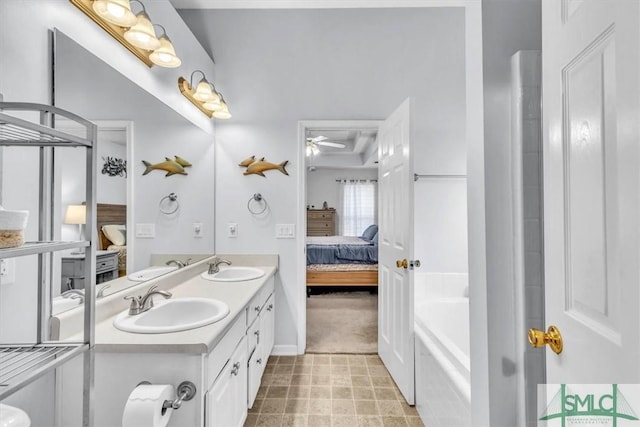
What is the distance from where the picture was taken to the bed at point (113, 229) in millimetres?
1431

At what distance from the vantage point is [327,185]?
25.0ft

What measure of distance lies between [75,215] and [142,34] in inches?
36.7

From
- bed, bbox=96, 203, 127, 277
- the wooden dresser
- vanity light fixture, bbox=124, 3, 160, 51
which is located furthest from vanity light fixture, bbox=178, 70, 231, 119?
the wooden dresser

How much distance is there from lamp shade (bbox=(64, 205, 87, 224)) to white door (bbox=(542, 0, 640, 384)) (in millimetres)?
1542

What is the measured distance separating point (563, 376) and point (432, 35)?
2.73 m

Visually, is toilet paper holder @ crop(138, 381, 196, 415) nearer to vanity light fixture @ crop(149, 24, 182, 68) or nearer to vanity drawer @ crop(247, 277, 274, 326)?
vanity drawer @ crop(247, 277, 274, 326)

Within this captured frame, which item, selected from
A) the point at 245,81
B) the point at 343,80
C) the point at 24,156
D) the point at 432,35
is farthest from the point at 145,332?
the point at 432,35

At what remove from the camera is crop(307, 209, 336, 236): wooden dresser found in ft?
24.4

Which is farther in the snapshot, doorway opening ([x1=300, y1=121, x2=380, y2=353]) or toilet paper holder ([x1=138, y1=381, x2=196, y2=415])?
doorway opening ([x1=300, y1=121, x2=380, y2=353])

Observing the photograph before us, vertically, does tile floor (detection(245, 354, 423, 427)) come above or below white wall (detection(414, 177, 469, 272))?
below

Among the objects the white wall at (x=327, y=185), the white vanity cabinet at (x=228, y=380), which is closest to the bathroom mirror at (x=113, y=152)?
the white vanity cabinet at (x=228, y=380)

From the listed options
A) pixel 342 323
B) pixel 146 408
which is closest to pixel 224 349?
pixel 146 408

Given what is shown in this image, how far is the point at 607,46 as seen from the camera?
649 mm

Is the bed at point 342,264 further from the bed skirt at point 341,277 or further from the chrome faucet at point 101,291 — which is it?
the chrome faucet at point 101,291
